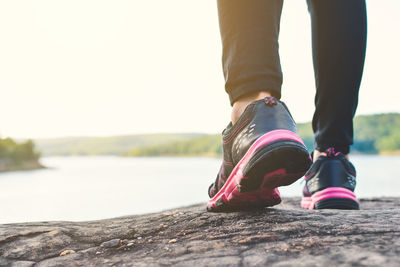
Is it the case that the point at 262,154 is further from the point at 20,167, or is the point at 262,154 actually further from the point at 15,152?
the point at 15,152

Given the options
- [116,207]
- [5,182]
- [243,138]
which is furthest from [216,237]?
[5,182]

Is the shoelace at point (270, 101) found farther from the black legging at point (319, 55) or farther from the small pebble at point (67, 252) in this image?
the small pebble at point (67, 252)

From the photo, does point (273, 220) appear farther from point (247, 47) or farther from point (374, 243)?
point (247, 47)

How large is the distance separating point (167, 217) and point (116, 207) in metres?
19.7

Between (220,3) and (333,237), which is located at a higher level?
(220,3)

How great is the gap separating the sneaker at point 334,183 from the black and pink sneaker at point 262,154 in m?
0.46

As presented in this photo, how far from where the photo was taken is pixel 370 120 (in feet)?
134

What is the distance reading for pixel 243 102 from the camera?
1.05 metres

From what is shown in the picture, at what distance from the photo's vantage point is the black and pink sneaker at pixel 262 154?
2.89 feet

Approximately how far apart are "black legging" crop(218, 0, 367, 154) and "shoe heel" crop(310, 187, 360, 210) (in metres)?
0.20

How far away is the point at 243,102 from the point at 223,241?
466 mm

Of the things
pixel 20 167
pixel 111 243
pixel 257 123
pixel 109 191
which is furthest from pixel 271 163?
pixel 20 167

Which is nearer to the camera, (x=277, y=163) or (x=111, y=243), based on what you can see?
(x=277, y=163)

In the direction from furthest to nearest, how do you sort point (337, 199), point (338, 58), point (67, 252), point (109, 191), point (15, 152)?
1. point (15, 152)
2. point (109, 191)
3. point (337, 199)
4. point (338, 58)
5. point (67, 252)
